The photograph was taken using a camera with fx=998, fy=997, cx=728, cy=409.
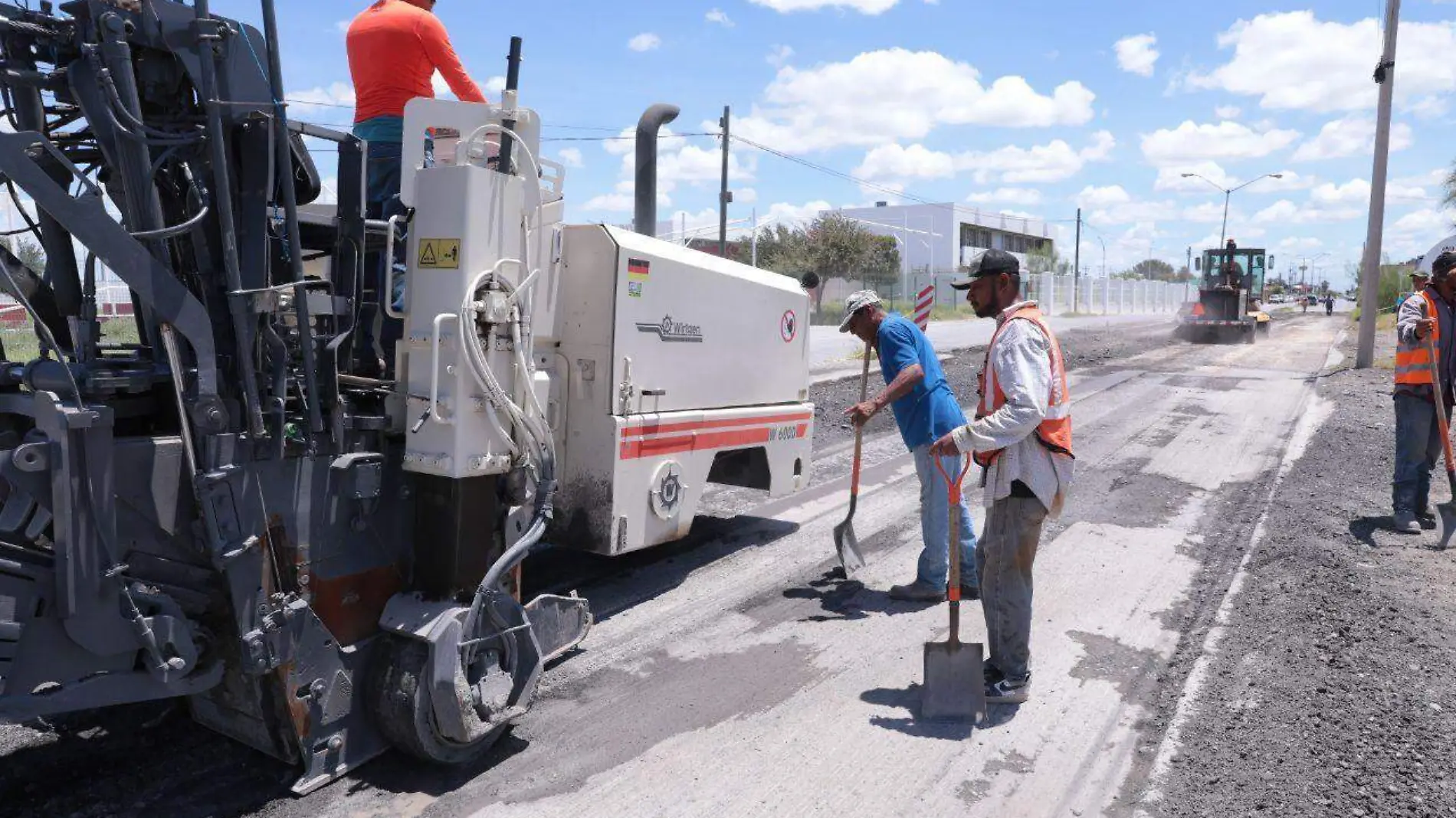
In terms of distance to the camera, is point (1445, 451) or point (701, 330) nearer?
point (701, 330)

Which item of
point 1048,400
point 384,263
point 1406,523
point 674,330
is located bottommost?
point 1406,523

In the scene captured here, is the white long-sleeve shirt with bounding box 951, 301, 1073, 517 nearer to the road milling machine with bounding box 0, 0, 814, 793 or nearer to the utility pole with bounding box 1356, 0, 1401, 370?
the road milling machine with bounding box 0, 0, 814, 793

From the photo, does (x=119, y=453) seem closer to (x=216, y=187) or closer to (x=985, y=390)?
(x=216, y=187)

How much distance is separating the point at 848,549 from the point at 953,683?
73.7 inches

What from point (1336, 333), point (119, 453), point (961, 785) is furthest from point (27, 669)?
point (1336, 333)

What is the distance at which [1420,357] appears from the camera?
6.83m

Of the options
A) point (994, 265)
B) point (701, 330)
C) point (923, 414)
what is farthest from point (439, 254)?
point (923, 414)

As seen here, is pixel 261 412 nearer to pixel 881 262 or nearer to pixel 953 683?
pixel 953 683

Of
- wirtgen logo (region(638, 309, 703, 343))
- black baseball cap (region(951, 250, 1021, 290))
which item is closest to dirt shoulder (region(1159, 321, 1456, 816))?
black baseball cap (region(951, 250, 1021, 290))

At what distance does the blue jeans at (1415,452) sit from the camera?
6.88 meters

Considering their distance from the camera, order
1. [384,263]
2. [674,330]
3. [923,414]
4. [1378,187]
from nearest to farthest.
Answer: [384,263]
[674,330]
[923,414]
[1378,187]

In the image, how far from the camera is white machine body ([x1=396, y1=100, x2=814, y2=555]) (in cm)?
358

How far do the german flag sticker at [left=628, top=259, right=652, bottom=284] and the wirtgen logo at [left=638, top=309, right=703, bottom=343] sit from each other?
8.7 inches

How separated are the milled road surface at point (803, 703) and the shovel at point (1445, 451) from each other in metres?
1.13
